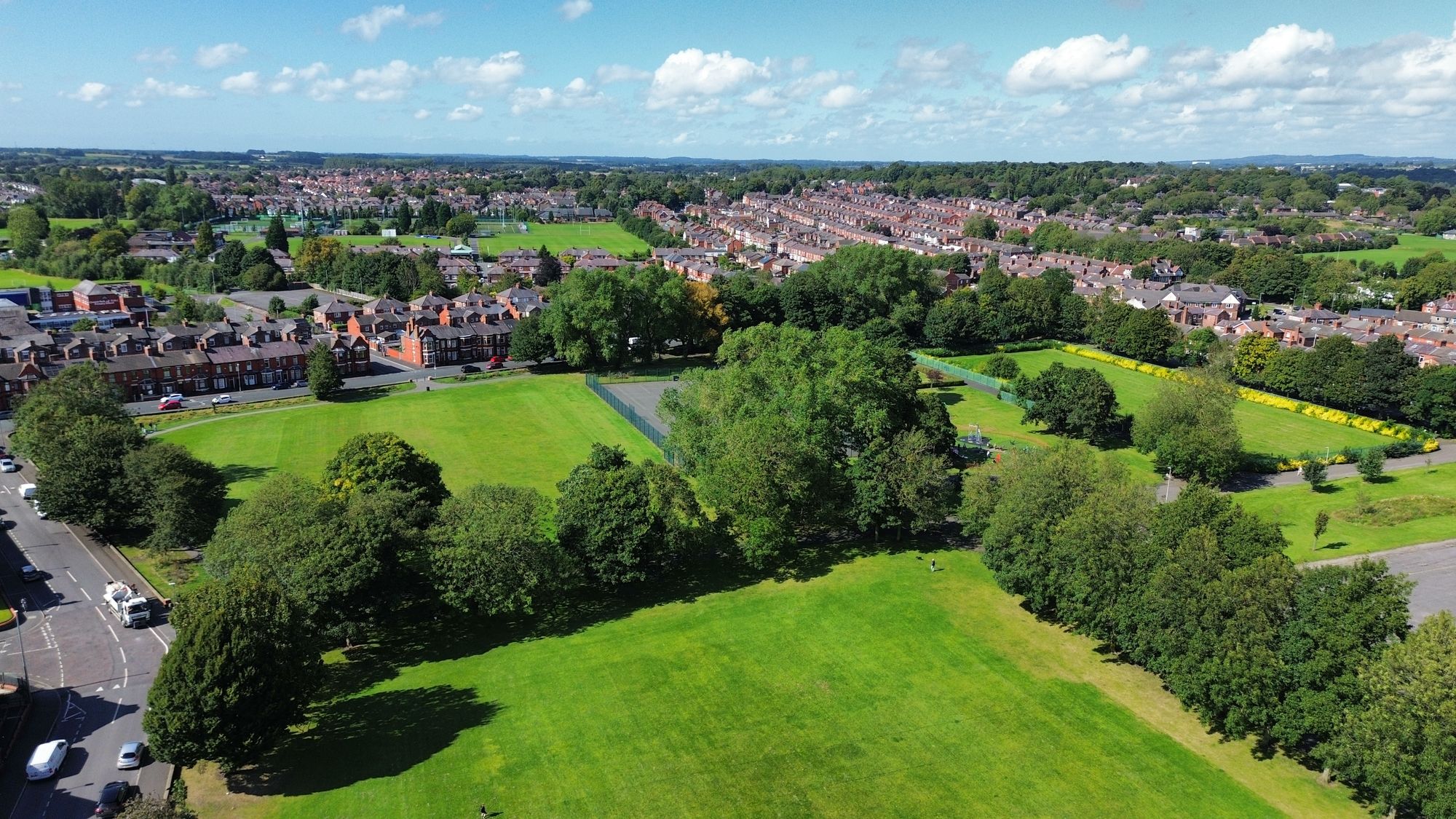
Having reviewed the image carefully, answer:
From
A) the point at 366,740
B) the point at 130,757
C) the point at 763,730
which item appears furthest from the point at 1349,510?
the point at 130,757

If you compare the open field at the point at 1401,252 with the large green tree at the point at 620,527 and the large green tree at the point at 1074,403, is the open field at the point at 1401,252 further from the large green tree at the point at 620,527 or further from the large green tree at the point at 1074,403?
the large green tree at the point at 620,527

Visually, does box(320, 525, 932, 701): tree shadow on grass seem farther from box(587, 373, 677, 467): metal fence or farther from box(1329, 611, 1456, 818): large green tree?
box(1329, 611, 1456, 818): large green tree

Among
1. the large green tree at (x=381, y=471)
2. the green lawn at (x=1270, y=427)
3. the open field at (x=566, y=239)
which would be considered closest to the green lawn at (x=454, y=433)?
the large green tree at (x=381, y=471)

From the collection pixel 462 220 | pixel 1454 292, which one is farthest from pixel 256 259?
pixel 1454 292

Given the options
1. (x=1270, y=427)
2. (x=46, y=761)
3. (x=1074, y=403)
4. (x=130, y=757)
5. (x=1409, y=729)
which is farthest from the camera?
(x=1270, y=427)

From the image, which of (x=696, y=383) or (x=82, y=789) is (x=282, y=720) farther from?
(x=696, y=383)

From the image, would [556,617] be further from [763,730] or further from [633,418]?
Result: [633,418]

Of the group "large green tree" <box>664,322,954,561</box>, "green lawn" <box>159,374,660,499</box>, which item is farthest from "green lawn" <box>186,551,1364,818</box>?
"green lawn" <box>159,374,660,499</box>
